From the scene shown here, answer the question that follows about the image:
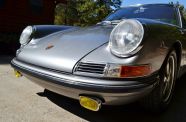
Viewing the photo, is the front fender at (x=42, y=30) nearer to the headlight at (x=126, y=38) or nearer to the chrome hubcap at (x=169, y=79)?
the headlight at (x=126, y=38)

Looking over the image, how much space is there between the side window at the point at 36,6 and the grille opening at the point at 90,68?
1055cm

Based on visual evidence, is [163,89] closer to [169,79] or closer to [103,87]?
[169,79]

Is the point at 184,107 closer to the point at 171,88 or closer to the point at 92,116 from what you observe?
the point at 171,88

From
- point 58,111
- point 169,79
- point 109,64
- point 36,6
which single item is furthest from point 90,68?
point 36,6

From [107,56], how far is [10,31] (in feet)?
30.7

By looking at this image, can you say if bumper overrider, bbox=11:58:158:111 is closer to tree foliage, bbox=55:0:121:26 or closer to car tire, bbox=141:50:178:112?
car tire, bbox=141:50:178:112

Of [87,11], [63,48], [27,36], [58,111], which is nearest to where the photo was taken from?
[63,48]

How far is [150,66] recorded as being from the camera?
7.76ft

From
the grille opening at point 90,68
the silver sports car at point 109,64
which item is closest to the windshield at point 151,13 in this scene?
the silver sports car at point 109,64

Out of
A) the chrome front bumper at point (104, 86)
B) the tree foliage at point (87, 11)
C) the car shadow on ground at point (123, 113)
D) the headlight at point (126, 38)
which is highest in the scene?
the headlight at point (126, 38)

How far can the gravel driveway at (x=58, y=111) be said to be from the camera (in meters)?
2.71

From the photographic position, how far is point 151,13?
377 cm

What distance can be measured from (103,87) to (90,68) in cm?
22

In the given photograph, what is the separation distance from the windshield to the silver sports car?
0.67 metres
